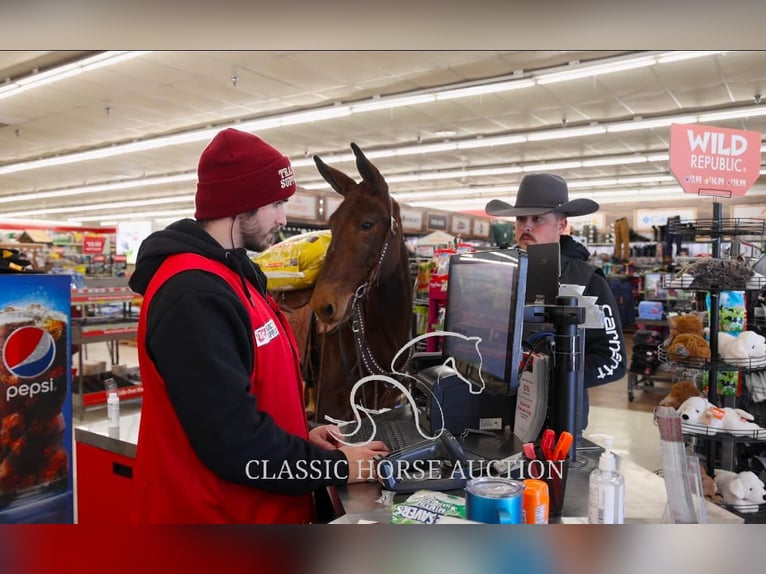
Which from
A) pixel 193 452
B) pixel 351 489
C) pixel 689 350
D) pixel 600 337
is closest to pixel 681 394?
pixel 689 350

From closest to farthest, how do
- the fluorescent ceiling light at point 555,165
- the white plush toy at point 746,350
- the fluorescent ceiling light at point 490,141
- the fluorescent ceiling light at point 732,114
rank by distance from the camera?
the white plush toy at point 746,350 < the fluorescent ceiling light at point 732,114 < the fluorescent ceiling light at point 490,141 < the fluorescent ceiling light at point 555,165

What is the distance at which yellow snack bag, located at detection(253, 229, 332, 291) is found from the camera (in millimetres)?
2900

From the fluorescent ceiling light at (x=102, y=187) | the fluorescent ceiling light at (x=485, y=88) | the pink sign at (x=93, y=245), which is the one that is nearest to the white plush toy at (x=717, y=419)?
the fluorescent ceiling light at (x=485, y=88)

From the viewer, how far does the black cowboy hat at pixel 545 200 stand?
2.22 metres

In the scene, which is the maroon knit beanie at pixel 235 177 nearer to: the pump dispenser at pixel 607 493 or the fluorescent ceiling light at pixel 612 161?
the pump dispenser at pixel 607 493

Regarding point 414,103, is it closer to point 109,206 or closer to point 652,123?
point 652,123

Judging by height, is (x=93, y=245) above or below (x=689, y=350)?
above

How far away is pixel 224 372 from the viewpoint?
109 cm

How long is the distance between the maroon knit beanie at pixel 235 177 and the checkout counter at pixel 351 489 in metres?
0.67

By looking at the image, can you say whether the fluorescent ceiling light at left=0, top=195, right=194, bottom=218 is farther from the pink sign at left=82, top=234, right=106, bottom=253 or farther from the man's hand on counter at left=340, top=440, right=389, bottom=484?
the man's hand on counter at left=340, top=440, right=389, bottom=484

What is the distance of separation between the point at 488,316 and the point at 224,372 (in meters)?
0.67
